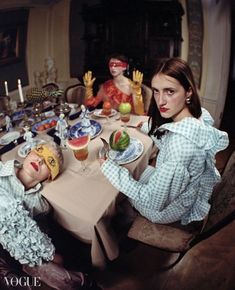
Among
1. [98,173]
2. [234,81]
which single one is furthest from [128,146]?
[234,81]

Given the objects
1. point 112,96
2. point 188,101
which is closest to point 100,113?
point 112,96

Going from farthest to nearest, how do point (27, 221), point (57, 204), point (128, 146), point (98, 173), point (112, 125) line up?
point (112, 125)
point (128, 146)
point (98, 173)
point (57, 204)
point (27, 221)

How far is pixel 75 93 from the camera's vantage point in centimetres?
105

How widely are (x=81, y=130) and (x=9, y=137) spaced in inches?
10.4

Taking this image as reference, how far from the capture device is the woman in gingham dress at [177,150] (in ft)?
2.13

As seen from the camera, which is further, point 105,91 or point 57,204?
point 105,91

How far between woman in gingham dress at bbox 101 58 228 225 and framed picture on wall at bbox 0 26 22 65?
34 cm

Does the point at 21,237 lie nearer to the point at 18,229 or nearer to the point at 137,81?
the point at 18,229

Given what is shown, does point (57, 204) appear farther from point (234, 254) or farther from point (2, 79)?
point (234, 254)

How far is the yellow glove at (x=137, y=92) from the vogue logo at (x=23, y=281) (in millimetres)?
750

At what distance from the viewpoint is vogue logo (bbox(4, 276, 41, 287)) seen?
617 millimetres

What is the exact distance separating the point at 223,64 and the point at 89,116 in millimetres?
573

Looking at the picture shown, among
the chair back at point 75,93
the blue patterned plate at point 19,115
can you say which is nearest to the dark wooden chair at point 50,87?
the chair back at point 75,93

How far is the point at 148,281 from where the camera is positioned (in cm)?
96
